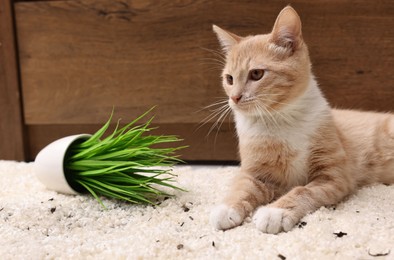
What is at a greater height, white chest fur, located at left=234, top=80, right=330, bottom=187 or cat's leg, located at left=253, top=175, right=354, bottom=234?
white chest fur, located at left=234, top=80, right=330, bottom=187

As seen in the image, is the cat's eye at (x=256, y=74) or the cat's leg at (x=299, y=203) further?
the cat's eye at (x=256, y=74)

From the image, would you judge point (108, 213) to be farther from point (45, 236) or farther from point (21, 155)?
point (21, 155)

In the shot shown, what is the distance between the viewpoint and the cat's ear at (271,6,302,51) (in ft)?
4.22

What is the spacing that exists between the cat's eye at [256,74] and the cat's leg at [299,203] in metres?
0.39

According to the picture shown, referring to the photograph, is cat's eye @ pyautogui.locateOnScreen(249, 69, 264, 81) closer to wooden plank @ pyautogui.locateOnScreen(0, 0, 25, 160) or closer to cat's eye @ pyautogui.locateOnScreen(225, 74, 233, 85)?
cat's eye @ pyautogui.locateOnScreen(225, 74, 233, 85)

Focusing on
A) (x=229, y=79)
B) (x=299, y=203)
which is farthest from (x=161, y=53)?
(x=299, y=203)

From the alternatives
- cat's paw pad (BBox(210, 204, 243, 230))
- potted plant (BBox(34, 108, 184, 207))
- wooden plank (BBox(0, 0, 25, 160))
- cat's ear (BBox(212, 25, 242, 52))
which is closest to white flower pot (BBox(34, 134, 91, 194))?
potted plant (BBox(34, 108, 184, 207))

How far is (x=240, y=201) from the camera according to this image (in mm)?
1253

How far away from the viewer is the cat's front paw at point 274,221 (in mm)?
1111

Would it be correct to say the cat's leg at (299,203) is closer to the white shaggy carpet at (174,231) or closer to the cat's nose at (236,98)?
the white shaggy carpet at (174,231)

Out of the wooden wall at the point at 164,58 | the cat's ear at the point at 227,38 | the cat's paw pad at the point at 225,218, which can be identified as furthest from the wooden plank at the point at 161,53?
the cat's paw pad at the point at 225,218

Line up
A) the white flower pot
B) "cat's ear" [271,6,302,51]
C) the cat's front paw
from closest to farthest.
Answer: the cat's front paw
"cat's ear" [271,6,302,51]
the white flower pot

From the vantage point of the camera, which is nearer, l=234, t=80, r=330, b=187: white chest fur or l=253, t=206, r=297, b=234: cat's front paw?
l=253, t=206, r=297, b=234: cat's front paw

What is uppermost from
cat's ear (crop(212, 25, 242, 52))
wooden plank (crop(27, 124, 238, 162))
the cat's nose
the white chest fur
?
cat's ear (crop(212, 25, 242, 52))
